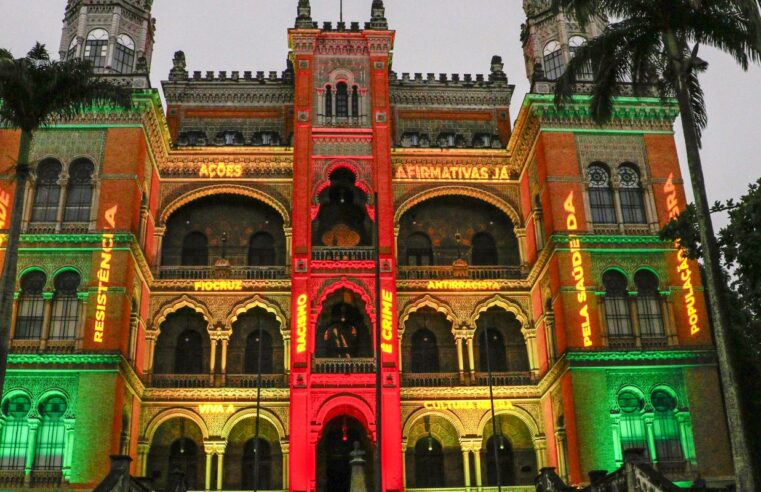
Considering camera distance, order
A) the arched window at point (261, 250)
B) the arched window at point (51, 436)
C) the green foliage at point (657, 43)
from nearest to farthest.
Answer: the green foliage at point (657, 43) < the arched window at point (51, 436) < the arched window at point (261, 250)

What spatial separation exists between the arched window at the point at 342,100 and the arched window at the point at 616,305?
48.8 ft

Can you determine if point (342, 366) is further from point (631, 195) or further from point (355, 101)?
point (631, 195)

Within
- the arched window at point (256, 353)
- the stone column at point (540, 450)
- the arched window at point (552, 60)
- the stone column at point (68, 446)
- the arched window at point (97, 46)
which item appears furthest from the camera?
the arched window at point (552, 60)

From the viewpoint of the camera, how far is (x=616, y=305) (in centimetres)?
3538

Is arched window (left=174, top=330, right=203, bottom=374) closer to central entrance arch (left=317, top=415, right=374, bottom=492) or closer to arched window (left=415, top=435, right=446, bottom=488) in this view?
central entrance arch (left=317, top=415, right=374, bottom=492)

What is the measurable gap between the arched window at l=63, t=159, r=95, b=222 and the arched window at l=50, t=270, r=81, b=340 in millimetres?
2573

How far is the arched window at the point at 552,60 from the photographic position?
133ft

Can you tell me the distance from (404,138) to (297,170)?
22.0 ft

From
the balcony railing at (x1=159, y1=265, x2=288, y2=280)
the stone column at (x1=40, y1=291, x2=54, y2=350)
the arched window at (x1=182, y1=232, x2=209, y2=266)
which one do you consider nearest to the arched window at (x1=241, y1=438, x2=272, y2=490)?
the balcony railing at (x1=159, y1=265, x2=288, y2=280)

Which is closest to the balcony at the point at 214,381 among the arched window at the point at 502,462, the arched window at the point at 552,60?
the arched window at the point at 502,462

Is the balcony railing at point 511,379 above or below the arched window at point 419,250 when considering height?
below

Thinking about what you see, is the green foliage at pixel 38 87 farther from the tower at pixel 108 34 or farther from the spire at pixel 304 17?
the spire at pixel 304 17

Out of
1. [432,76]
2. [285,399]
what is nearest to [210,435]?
[285,399]

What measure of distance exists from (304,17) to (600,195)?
1734 centimetres
